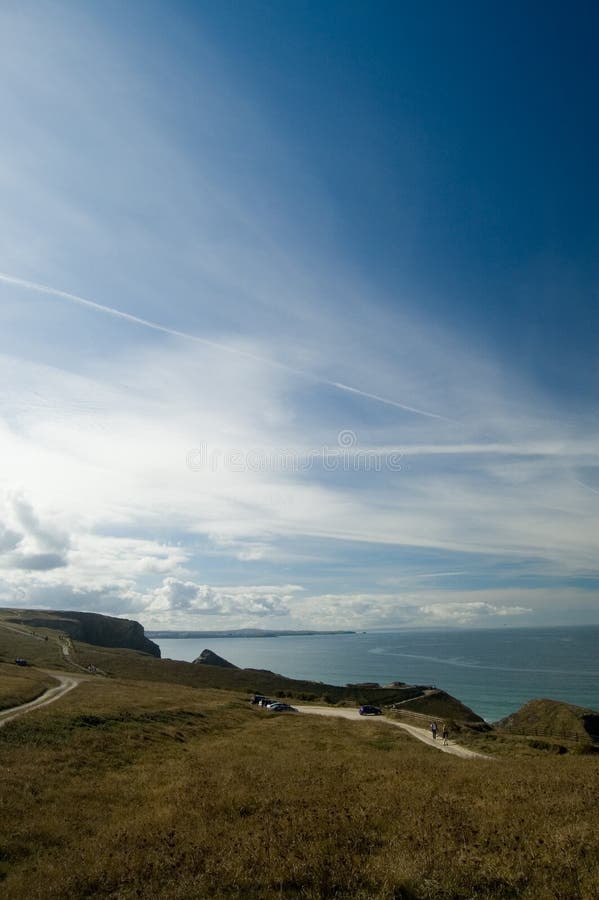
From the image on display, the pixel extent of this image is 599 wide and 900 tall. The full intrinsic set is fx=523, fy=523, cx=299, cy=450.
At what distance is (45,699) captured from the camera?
1495 inches

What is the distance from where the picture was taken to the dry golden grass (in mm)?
8359

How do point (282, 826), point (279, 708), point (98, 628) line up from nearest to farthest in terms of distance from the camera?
point (282, 826), point (279, 708), point (98, 628)

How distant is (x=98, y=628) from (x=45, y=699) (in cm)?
14794

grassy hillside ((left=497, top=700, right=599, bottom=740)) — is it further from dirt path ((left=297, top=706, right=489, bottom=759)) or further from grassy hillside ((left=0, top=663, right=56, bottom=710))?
grassy hillside ((left=0, top=663, right=56, bottom=710))

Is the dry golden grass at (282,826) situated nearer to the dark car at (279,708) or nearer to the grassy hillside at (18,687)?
the grassy hillside at (18,687)

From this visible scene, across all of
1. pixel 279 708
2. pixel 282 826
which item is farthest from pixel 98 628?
pixel 282 826

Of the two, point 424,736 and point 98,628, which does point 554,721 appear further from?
point 98,628

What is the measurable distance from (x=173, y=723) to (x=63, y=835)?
24061 mm

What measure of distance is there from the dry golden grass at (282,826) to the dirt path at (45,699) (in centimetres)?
562

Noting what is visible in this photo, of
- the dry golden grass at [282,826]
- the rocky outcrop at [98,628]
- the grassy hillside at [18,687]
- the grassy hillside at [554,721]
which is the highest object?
the dry golden grass at [282,826]

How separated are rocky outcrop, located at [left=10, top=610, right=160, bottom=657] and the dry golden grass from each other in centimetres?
14585

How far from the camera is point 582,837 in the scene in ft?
31.4

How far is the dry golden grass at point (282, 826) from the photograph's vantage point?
836 cm

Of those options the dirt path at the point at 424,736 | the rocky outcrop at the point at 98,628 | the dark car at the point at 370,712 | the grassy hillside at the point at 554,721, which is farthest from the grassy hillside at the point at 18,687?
the rocky outcrop at the point at 98,628
